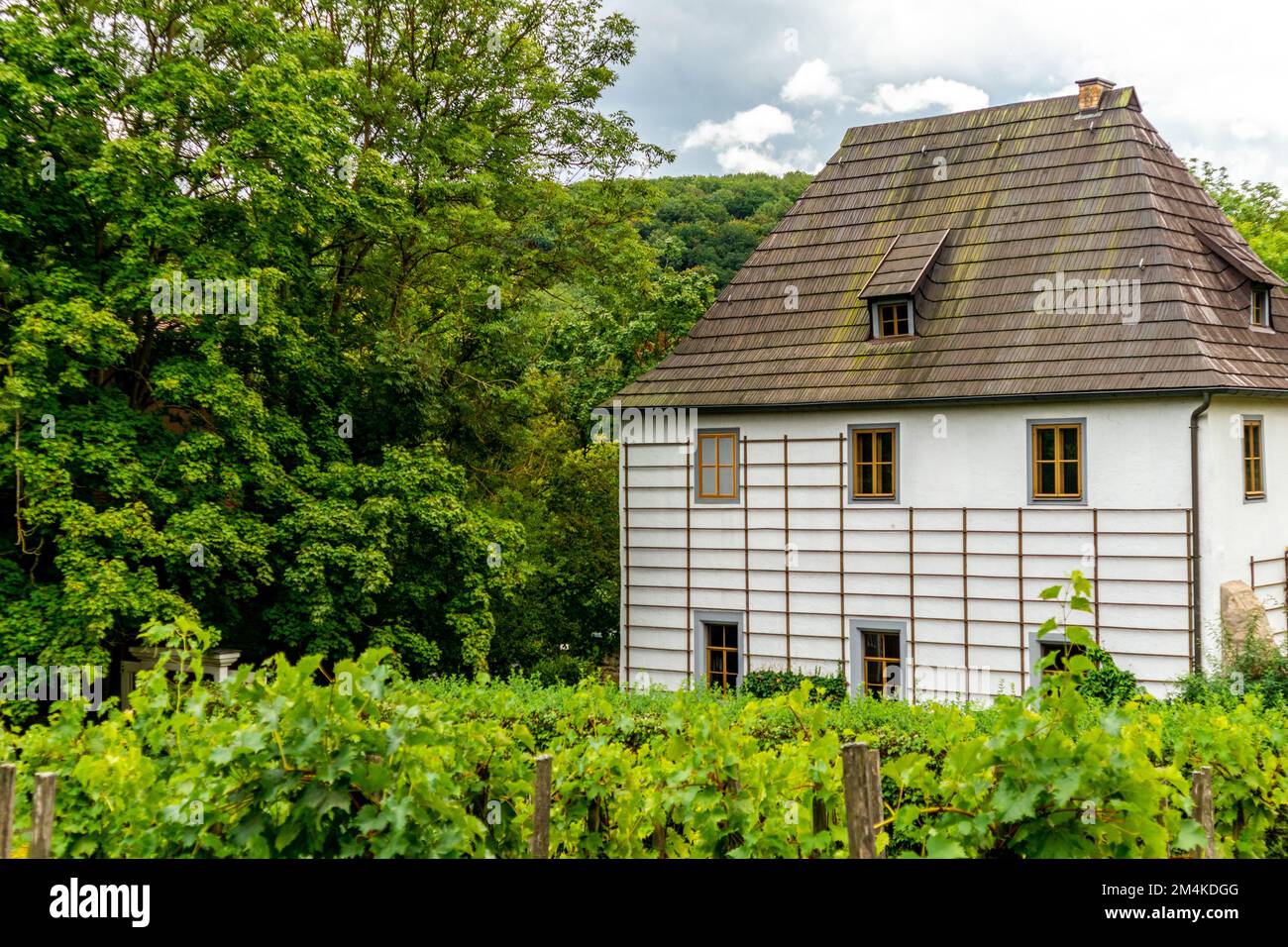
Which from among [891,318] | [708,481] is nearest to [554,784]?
[708,481]

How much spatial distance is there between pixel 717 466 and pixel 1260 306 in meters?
9.42

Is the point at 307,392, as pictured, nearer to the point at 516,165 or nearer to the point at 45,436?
the point at 45,436

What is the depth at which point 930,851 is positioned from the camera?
4.52 metres

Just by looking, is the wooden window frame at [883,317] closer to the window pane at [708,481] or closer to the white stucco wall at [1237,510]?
the window pane at [708,481]

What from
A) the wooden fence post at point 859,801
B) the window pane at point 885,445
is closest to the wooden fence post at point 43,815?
the wooden fence post at point 859,801

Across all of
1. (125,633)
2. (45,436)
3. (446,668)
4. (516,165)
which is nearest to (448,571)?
(446,668)

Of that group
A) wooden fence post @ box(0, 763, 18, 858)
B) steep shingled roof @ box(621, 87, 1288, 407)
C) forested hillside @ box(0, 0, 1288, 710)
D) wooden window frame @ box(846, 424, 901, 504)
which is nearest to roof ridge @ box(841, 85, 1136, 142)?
steep shingled roof @ box(621, 87, 1288, 407)

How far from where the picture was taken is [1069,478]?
18.3 metres

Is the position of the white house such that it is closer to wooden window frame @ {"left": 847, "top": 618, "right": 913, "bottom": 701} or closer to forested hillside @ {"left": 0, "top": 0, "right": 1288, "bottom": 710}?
wooden window frame @ {"left": 847, "top": 618, "right": 913, "bottom": 701}

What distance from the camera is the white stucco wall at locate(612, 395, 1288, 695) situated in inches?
691

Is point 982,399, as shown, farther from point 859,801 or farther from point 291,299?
point 859,801

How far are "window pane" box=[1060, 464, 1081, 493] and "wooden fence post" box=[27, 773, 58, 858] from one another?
16.1m
